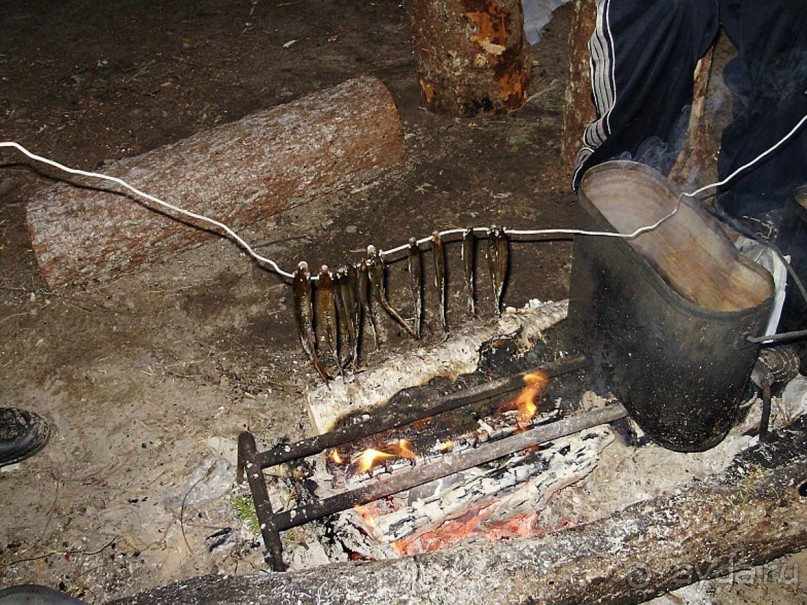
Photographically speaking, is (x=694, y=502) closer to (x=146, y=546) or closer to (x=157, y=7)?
(x=146, y=546)

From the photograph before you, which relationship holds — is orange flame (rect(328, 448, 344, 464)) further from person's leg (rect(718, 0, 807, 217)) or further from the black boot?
person's leg (rect(718, 0, 807, 217))

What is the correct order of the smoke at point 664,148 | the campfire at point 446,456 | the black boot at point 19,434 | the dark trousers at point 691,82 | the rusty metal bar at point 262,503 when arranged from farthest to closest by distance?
1. the smoke at point 664,148
2. the black boot at point 19,434
3. the dark trousers at point 691,82
4. the campfire at point 446,456
5. the rusty metal bar at point 262,503

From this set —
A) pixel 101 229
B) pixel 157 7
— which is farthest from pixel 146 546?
pixel 157 7

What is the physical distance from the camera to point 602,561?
2.31 metres

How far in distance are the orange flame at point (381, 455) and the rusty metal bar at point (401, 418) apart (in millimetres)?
81

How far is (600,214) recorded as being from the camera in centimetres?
254

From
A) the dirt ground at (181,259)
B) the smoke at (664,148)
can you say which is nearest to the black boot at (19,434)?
the dirt ground at (181,259)

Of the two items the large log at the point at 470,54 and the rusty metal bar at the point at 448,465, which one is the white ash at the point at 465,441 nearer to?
the rusty metal bar at the point at 448,465

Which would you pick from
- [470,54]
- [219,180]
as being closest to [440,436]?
[219,180]

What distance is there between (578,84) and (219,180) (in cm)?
254

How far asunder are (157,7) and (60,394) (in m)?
5.50

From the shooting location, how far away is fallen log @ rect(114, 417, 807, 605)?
2.25 meters

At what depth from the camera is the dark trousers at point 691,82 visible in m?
3.44

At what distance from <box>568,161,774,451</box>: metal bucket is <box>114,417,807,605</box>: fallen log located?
0.92ft
